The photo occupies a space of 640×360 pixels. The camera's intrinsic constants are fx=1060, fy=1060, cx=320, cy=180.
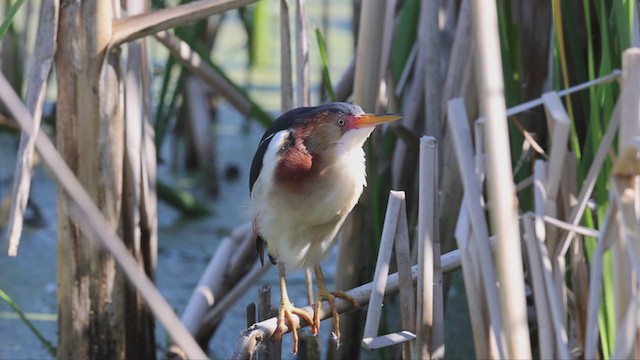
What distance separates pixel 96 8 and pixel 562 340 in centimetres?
103

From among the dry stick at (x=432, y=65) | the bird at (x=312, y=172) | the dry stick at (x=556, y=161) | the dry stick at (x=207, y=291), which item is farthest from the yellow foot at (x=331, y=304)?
the dry stick at (x=207, y=291)

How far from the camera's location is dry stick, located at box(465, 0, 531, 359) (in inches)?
40.9

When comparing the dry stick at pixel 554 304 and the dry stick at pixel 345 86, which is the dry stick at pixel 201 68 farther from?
the dry stick at pixel 554 304

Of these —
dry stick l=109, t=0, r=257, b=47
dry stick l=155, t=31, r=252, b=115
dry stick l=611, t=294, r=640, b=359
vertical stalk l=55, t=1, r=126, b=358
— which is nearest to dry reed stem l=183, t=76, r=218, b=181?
dry stick l=155, t=31, r=252, b=115

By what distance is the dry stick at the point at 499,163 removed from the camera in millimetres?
1040

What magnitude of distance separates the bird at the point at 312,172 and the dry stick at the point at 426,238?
6.6 inches

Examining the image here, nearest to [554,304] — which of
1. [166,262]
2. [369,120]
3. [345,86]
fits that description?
[369,120]

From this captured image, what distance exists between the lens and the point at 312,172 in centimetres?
168

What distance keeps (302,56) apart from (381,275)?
23.8 inches

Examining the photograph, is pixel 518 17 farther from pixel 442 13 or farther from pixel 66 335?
pixel 66 335

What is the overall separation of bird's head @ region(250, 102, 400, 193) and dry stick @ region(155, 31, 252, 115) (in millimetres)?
558

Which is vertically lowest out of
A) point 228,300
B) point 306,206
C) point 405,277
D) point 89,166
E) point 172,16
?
point 228,300

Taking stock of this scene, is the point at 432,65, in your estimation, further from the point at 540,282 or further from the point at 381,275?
the point at 540,282

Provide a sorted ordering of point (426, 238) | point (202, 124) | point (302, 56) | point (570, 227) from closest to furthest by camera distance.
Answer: point (570, 227)
point (426, 238)
point (302, 56)
point (202, 124)
